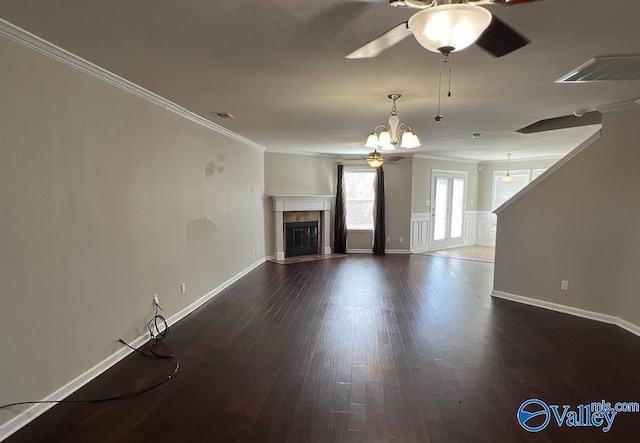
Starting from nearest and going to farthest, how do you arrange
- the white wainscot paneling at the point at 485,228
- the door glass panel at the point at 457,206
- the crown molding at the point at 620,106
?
the crown molding at the point at 620,106
the door glass panel at the point at 457,206
the white wainscot paneling at the point at 485,228

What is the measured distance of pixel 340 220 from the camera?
826cm

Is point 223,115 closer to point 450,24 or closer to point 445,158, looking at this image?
point 450,24

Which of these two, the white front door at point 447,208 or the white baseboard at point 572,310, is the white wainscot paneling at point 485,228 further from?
the white baseboard at point 572,310

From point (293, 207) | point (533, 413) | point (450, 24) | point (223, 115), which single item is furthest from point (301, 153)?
point (450, 24)

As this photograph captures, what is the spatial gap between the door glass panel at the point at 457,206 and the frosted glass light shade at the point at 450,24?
28.3ft

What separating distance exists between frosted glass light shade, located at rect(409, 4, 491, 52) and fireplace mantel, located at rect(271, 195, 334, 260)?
6043 mm

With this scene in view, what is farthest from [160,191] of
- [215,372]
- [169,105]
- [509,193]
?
[509,193]

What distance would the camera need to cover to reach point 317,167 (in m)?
8.03

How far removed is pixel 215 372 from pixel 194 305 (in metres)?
1.64

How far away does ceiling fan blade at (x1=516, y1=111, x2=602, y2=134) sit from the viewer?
4.29 meters

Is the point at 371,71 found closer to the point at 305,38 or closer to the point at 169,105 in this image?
the point at 305,38

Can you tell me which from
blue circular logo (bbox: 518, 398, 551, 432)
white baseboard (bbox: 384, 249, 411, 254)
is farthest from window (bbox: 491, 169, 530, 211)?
blue circular logo (bbox: 518, 398, 551, 432)

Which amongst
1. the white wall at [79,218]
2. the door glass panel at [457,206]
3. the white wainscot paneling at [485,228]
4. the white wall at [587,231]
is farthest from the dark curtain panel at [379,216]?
the white wall at [79,218]

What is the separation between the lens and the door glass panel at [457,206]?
9383 mm
